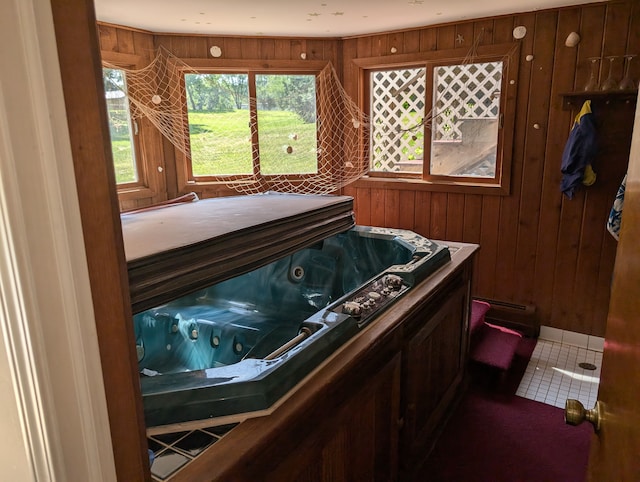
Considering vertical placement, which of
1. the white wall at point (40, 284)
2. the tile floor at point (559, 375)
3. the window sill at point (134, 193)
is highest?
the white wall at point (40, 284)

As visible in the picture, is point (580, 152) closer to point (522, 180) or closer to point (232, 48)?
point (522, 180)

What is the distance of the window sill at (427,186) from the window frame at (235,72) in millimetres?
580

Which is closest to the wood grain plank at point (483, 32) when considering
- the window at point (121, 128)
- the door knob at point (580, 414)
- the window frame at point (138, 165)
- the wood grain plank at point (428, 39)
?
the wood grain plank at point (428, 39)

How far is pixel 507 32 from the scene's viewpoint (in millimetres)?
3027

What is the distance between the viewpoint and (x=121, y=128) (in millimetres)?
3412

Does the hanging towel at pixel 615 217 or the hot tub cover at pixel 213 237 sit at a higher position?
the hot tub cover at pixel 213 237

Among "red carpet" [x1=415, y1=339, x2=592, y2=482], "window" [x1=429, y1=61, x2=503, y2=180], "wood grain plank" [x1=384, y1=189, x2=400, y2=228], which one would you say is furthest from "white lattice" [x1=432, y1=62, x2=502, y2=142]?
"red carpet" [x1=415, y1=339, x2=592, y2=482]

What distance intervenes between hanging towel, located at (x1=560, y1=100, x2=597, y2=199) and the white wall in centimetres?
291

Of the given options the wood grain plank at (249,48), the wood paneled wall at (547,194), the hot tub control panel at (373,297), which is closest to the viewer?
the hot tub control panel at (373,297)

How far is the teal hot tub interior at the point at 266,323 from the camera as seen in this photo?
A: 3.55ft

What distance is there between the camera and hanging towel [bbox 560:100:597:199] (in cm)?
275

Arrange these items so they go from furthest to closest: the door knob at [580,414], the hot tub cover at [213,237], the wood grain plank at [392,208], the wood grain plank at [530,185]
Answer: the wood grain plank at [392,208], the wood grain plank at [530,185], the hot tub cover at [213,237], the door knob at [580,414]

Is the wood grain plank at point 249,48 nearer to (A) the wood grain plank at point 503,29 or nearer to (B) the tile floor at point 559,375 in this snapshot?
(A) the wood grain plank at point 503,29

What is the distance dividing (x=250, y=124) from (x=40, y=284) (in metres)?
3.40
